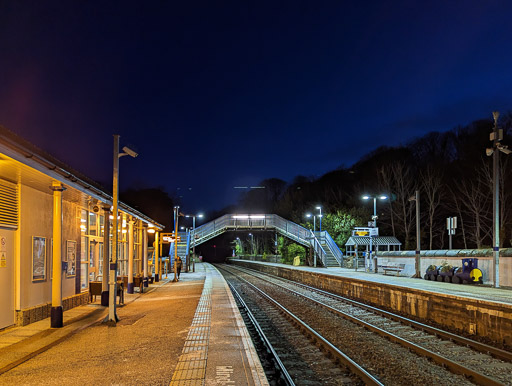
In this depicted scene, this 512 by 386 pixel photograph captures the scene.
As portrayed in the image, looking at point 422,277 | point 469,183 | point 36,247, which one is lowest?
point 422,277

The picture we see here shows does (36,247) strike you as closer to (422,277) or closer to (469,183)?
(422,277)

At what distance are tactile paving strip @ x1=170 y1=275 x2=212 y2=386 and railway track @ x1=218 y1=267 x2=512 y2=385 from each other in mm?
2977

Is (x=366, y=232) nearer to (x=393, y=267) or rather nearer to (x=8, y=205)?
(x=393, y=267)

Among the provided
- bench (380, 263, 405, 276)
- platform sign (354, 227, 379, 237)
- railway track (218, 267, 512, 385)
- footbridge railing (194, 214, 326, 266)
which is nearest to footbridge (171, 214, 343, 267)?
footbridge railing (194, 214, 326, 266)

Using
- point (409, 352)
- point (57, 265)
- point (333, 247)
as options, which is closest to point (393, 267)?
point (333, 247)

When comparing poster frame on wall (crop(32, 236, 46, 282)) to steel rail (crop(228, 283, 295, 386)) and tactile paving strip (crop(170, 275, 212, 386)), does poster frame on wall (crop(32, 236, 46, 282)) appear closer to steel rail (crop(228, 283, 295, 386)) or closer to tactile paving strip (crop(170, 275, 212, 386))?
tactile paving strip (crop(170, 275, 212, 386))

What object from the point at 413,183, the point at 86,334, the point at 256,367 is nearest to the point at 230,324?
the point at 86,334

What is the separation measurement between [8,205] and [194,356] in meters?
5.91

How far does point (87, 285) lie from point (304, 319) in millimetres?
7924

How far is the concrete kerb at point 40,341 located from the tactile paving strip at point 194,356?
9.00 feet

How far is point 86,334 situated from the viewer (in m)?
10.8

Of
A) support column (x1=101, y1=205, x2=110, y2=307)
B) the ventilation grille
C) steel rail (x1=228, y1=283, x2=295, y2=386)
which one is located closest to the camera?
steel rail (x1=228, y1=283, x2=295, y2=386)

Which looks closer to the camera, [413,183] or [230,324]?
[230,324]

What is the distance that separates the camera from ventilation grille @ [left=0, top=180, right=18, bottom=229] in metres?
10.5
